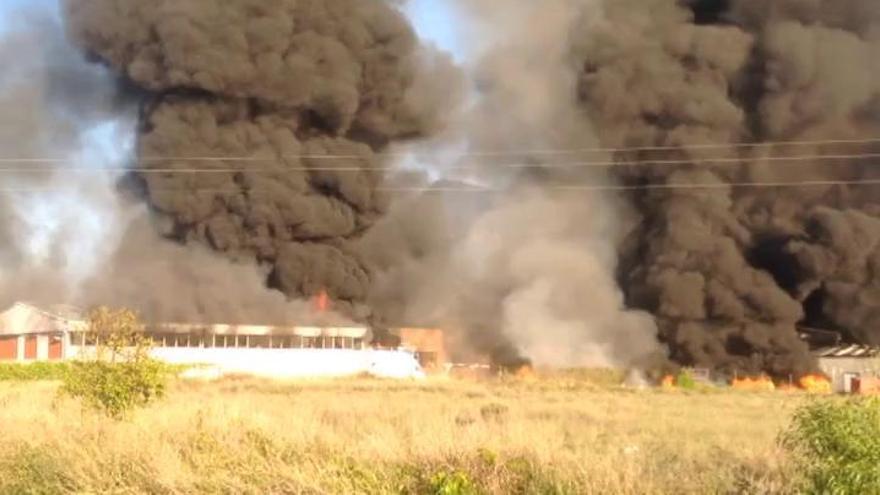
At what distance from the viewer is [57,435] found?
1378 cm

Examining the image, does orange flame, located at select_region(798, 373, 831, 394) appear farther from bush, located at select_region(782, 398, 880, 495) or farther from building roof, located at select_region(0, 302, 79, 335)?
bush, located at select_region(782, 398, 880, 495)

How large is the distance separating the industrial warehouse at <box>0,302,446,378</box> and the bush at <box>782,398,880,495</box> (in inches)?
2031

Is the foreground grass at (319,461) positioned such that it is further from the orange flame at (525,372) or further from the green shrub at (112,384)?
the orange flame at (525,372)

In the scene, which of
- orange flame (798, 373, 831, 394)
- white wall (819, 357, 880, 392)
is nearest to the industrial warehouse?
orange flame (798, 373, 831, 394)

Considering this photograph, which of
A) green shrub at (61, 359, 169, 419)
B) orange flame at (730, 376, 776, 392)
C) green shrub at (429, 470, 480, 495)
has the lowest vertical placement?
orange flame at (730, 376, 776, 392)

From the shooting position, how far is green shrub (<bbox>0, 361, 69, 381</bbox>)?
153 feet

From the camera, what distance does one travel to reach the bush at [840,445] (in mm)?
8180

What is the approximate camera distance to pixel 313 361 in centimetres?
6309

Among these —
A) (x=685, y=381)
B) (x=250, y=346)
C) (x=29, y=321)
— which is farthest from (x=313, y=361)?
(x=685, y=381)

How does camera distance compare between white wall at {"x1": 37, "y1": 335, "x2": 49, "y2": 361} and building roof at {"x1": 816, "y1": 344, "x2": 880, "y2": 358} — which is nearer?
building roof at {"x1": 816, "y1": 344, "x2": 880, "y2": 358}

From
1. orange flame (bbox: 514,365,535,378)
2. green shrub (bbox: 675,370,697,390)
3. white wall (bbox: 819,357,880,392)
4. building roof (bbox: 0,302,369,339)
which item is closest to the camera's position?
green shrub (bbox: 675,370,697,390)

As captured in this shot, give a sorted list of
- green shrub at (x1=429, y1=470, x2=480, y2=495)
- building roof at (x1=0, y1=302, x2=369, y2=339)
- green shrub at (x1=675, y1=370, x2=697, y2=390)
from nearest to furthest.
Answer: green shrub at (x1=429, y1=470, x2=480, y2=495) → green shrub at (x1=675, y1=370, x2=697, y2=390) → building roof at (x1=0, y1=302, x2=369, y2=339)

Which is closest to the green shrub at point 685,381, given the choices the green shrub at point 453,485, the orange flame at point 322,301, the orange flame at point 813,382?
the orange flame at point 813,382

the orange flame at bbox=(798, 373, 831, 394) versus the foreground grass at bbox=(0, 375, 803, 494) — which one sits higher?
the foreground grass at bbox=(0, 375, 803, 494)
